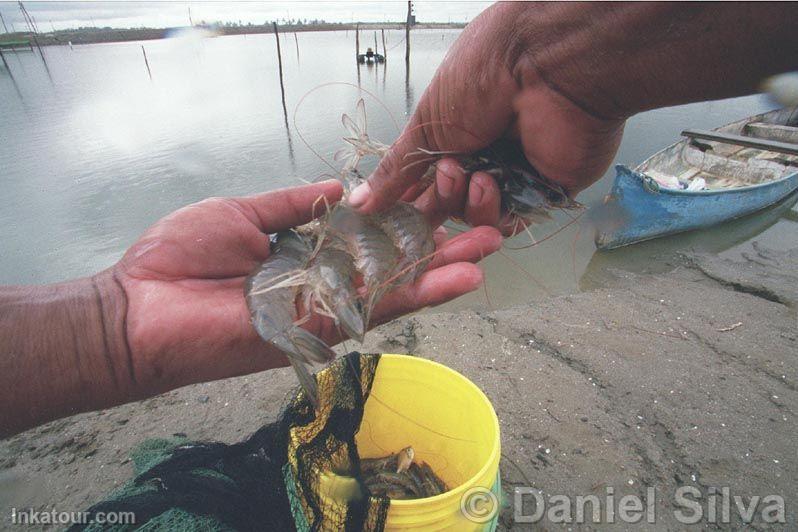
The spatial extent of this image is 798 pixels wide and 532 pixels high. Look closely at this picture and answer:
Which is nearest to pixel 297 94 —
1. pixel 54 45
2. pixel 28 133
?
pixel 28 133

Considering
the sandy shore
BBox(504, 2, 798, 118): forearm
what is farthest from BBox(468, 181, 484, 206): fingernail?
the sandy shore

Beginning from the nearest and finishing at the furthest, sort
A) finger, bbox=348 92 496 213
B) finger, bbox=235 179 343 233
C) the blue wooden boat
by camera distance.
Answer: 1. finger, bbox=348 92 496 213
2. finger, bbox=235 179 343 233
3. the blue wooden boat

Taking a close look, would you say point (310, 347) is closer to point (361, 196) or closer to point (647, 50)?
point (361, 196)

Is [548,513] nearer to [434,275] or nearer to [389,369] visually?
[389,369]

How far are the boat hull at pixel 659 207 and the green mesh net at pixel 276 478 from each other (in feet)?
21.2

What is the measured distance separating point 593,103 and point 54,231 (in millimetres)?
11297

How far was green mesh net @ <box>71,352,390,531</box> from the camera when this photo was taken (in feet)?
6.43

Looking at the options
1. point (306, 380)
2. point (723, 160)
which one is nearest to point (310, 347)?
point (306, 380)

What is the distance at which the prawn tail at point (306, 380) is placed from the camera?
6.91 ft

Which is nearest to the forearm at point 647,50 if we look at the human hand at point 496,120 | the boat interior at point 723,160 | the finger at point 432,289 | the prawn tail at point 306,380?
the human hand at point 496,120

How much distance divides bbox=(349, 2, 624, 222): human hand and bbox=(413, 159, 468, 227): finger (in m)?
0.08

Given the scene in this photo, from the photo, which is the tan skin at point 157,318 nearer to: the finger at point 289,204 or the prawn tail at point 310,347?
the finger at point 289,204

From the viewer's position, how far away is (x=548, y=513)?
9.39ft

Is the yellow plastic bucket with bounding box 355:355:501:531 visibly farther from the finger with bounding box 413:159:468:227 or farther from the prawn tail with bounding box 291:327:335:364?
the finger with bounding box 413:159:468:227
